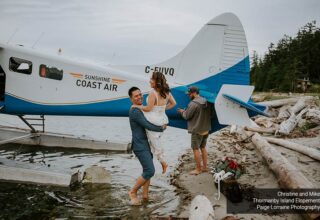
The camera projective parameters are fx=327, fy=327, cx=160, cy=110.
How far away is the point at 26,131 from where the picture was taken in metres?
9.99

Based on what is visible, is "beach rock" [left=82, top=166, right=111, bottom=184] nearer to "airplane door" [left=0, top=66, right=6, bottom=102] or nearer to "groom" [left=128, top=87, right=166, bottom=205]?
"groom" [left=128, top=87, right=166, bottom=205]

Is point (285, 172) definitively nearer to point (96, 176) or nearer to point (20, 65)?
point (96, 176)

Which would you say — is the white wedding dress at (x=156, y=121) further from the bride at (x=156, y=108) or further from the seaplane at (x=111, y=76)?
the seaplane at (x=111, y=76)

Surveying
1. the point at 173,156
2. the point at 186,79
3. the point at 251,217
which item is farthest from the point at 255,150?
the point at 251,217

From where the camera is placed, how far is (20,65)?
7789mm

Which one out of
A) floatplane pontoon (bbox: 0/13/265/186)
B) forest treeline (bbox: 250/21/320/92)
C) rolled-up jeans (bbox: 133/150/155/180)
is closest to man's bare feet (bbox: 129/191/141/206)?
rolled-up jeans (bbox: 133/150/155/180)

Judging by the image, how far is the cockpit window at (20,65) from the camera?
7766 mm

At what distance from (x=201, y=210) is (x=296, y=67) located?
55207 millimetres

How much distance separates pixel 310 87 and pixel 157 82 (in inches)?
1951

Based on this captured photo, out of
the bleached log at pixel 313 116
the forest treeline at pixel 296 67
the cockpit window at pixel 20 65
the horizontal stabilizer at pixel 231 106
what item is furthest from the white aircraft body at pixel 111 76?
the forest treeline at pixel 296 67

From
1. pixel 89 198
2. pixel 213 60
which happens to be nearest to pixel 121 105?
pixel 213 60

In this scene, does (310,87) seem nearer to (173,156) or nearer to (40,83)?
(173,156)

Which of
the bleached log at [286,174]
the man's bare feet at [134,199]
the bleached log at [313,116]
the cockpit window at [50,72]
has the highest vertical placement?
the cockpit window at [50,72]

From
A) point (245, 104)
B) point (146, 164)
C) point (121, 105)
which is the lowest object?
point (146, 164)
